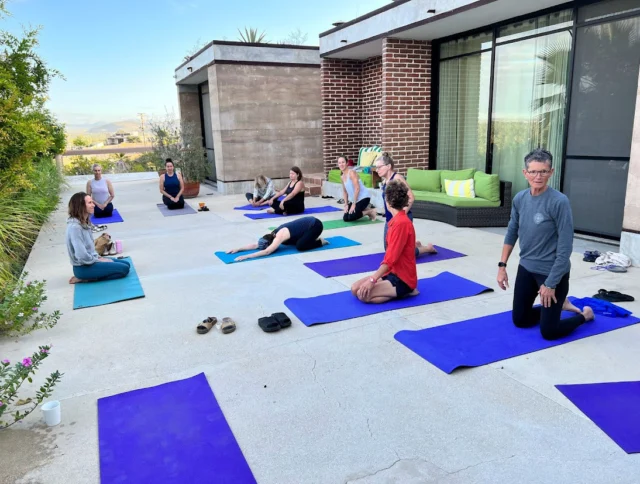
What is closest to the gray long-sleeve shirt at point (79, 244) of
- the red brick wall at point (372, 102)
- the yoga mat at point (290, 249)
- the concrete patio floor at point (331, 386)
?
the concrete patio floor at point (331, 386)

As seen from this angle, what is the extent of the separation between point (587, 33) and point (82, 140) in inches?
786

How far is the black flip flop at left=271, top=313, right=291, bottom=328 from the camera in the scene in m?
3.77

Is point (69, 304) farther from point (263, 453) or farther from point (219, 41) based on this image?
point (219, 41)

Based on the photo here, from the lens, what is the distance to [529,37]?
23.1 feet

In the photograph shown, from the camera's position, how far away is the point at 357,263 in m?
5.49

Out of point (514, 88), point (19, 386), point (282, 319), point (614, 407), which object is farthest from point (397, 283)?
point (514, 88)

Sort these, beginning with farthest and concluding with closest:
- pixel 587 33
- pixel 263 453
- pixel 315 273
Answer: pixel 587 33
pixel 315 273
pixel 263 453

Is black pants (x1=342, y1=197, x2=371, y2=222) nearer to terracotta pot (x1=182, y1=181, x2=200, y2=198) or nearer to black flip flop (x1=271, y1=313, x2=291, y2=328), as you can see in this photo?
black flip flop (x1=271, y1=313, x2=291, y2=328)

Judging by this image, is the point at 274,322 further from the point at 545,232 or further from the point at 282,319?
the point at 545,232

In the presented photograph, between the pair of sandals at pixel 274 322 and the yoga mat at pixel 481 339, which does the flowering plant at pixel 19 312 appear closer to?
the pair of sandals at pixel 274 322

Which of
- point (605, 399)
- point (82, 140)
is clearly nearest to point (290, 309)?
point (605, 399)

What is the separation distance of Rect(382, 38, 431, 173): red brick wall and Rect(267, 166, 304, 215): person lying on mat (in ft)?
5.95

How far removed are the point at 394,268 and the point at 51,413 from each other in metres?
2.71

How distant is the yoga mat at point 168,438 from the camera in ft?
7.17
